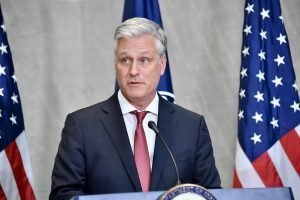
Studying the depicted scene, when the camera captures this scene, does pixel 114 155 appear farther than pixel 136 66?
No

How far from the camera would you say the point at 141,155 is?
2.26 metres

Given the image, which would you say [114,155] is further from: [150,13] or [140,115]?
[150,13]

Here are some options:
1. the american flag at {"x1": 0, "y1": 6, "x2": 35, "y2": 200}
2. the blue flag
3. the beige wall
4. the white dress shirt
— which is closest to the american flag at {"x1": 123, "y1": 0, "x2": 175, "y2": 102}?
the blue flag

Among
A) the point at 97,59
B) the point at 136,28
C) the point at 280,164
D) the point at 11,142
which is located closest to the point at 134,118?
the point at 136,28

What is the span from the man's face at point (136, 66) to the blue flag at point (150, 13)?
118 cm

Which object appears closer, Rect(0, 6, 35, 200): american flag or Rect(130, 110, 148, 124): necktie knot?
Rect(130, 110, 148, 124): necktie knot

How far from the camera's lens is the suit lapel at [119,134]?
85.6 inches

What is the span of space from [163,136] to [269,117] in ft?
4.61

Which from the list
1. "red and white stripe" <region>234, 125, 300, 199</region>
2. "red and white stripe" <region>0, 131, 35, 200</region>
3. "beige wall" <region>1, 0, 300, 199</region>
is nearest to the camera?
"red and white stripe" <region>0, 131, 35, 200</region>

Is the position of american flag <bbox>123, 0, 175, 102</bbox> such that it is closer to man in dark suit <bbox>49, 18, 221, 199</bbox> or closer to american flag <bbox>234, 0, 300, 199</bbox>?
american flag <bbox>234, 0, 300, 199</bbox>

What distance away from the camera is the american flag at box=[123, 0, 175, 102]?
11.7 ft

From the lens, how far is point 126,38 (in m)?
2.33

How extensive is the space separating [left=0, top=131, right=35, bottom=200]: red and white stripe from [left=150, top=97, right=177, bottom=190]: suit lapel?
129 centimetres

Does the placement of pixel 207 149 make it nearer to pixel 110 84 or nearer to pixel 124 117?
pixel 124 117
